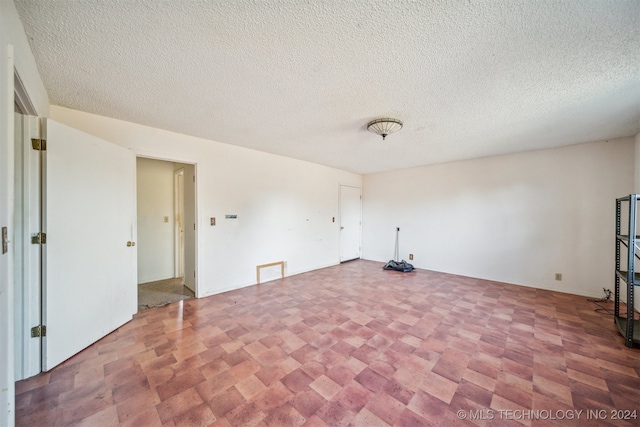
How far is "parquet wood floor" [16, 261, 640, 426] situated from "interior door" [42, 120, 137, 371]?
9.2 inches

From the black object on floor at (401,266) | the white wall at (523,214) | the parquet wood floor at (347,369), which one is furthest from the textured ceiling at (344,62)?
the black object on floor at (401,266)

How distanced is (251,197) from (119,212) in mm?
1752

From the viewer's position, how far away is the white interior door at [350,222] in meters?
5.64

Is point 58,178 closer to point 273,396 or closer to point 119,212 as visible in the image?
point 119,212

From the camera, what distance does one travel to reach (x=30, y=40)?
4.66 feet

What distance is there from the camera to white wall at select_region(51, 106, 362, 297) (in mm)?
2861

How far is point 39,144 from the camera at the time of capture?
1.78 meters

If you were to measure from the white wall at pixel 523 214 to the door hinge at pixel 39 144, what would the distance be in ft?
18.1

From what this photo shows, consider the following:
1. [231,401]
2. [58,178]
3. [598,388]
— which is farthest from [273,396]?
[58,178]

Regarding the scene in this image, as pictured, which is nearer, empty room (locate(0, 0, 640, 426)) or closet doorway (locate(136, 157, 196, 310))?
empty room (locate(0, 0, 640, 426))

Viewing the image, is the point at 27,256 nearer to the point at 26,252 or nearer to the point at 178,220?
the point at 26,252

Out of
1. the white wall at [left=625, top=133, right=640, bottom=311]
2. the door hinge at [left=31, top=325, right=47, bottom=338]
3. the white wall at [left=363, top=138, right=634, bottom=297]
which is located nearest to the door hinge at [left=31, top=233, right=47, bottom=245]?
the door hinge at [left=31, top=325, right=47, bottom=338]

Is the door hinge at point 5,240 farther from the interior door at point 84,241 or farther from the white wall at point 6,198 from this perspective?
the interior door at point 84,241

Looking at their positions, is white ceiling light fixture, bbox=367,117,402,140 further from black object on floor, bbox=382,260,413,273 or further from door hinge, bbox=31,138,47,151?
black object on floor, bbox=382,260,413,273
